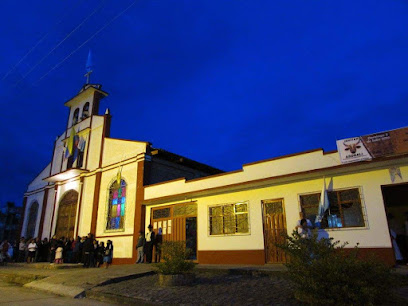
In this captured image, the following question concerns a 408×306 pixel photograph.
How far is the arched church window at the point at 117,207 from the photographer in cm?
1677

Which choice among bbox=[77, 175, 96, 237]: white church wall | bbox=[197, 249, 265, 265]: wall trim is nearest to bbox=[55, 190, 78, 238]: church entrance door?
bbox=[77, 175, 96, 237]: white church wall

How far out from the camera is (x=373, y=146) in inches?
369

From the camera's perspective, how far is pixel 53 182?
910 inches

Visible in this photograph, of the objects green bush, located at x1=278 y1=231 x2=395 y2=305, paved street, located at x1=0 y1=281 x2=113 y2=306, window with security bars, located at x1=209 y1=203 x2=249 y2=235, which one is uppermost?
window with security bars, located at x1=209 y1=203 x2=249 y2=235

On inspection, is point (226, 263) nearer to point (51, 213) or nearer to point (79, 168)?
point (79, 168)

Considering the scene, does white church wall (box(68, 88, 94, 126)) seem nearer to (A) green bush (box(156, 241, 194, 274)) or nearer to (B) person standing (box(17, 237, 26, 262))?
(B) person standing (box(17, 237, 26, 262))

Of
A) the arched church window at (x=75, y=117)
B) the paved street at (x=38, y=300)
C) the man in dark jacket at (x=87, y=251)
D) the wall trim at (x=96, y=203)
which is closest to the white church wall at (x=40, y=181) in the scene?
the arched church window at (x=75, y=117)

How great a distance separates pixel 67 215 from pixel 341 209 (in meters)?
18.0

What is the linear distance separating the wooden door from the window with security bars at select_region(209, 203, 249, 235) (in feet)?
2.96

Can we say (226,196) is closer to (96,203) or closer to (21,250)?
(96,203)

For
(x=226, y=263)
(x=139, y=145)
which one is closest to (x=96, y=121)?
(x=139, y=145)

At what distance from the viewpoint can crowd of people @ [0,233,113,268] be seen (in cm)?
1502

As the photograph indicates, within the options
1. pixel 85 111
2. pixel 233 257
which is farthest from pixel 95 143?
pixel 233 257

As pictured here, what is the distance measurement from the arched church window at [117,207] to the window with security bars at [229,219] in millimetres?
6022
